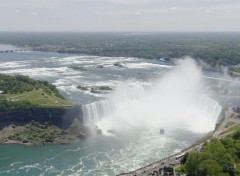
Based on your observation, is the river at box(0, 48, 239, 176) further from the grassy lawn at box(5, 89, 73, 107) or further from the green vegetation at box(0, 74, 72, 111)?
the green vegetation at box(0, 74, 72, 111)

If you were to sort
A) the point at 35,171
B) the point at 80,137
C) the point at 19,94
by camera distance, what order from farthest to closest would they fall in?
the point at 19,94 < the point at 80,137 < the point at 35,171

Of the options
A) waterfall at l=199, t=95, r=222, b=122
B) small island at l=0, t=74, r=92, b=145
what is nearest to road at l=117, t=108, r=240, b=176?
waterfall at l=199, t=95, r=222, b=122

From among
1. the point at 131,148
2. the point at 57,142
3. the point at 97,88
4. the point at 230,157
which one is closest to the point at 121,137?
the point at 131,148

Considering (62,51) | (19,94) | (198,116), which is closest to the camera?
(198,116)

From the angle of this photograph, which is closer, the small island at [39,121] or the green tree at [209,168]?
the green tree at [209,168]

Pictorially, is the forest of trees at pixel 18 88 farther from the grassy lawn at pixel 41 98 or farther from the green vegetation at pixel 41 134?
the green vegetation at pixel 41 134

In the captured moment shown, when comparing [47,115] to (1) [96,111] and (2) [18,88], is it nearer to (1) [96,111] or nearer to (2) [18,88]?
(1) [96,111]

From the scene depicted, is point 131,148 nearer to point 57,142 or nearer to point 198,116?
point 57,142

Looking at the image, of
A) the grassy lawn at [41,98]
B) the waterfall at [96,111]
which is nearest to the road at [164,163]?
the waterfall at [96,111]
